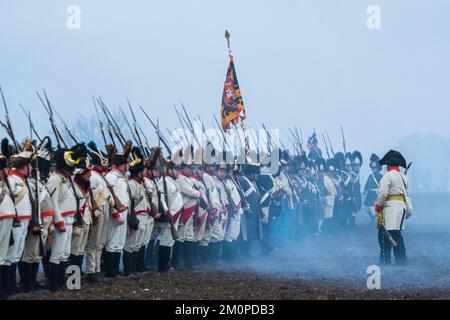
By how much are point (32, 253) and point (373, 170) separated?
607 inches

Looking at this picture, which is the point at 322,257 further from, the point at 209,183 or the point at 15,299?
the point at 15,299

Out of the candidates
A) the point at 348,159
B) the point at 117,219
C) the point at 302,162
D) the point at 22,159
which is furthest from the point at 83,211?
the point at 348,159

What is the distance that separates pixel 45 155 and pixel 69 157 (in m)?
0.54

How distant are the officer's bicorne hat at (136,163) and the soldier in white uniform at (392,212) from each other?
4.25 metres

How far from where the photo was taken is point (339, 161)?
26234 mm

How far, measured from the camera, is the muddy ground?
11.4 meters

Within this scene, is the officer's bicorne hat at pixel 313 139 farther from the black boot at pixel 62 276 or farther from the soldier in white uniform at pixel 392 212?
the black boot at pixel 62 276

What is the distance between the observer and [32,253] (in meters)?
11.8

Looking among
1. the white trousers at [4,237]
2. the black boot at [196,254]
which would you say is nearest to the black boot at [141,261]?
the black boot at [196,254]

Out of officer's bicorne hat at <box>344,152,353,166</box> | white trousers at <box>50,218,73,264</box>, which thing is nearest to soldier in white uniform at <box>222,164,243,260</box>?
white trousers at <box>50,218,73,264</box>

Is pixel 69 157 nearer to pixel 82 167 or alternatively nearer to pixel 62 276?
pixel 82 167

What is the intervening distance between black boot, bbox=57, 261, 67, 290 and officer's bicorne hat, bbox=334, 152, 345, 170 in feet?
48.6

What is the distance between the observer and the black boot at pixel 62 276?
1191cm
